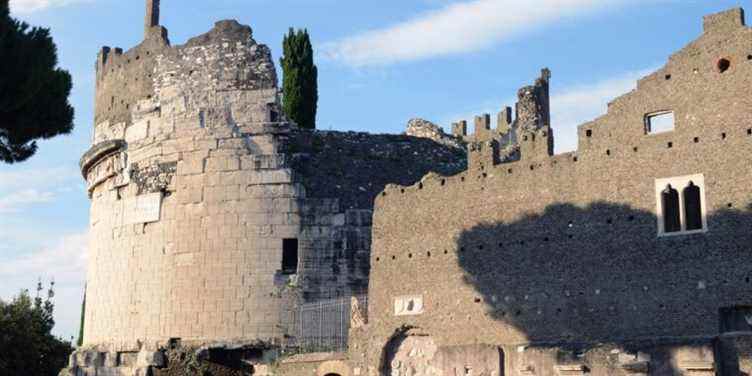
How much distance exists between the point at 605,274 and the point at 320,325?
7712 millimetres

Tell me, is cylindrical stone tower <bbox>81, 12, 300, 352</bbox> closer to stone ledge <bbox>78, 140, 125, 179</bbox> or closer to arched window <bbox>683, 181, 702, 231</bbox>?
stone ledge <bbox>78, 140, 125, 179</bbox>

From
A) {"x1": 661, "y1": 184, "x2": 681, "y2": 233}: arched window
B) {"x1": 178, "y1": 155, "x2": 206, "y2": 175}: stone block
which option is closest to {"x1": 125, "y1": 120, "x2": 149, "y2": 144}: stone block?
{"x1": 178, "y1": 155, "x2": 206, "y2": 175}: stone block

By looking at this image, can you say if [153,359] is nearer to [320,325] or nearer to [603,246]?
[320,325]

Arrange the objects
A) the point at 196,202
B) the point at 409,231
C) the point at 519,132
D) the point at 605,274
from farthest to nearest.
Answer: the point at 519,132
the point at 196,202
the point at 409,231
the point at 605,274

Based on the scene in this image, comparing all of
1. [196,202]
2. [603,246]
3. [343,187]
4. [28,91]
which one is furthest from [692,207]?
[196,202]

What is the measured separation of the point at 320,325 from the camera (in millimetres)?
22484

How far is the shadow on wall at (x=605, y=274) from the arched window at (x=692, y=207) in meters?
0.28

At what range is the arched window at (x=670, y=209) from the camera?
52.7ft

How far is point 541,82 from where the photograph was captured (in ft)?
102

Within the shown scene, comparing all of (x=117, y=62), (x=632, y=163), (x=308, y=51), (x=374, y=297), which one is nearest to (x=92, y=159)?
(x=117, y=62)

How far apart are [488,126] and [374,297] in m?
24.7

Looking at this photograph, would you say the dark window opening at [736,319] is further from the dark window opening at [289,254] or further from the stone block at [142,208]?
A: the stone block at [142,208]

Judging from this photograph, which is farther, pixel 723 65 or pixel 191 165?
pixel 191 165

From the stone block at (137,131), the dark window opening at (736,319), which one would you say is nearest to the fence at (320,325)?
the stone block at (137,131)
